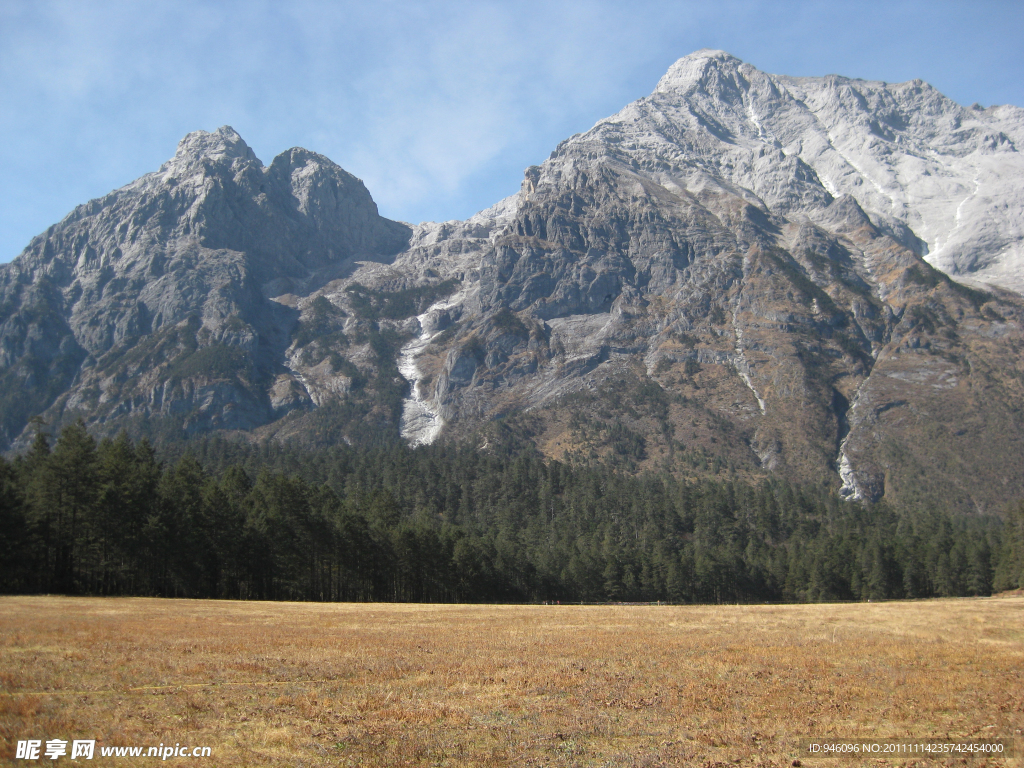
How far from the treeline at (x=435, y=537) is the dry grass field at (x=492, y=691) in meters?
27.5

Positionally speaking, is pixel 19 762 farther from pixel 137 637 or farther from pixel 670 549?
pixel 670 549

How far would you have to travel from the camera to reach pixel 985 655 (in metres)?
27.8

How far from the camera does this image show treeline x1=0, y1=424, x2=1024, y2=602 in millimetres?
61812

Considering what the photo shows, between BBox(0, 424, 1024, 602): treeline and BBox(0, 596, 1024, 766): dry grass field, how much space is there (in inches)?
1082

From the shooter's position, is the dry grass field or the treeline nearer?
the dry grass field

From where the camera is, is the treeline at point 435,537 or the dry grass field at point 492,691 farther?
the treeline at point 435,537

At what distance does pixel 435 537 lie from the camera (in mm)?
96812

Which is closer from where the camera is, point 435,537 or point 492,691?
point 492,691

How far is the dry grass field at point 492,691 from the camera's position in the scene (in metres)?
15.1

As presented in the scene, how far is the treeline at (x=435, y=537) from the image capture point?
6181 cm

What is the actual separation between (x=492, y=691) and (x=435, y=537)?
77493 millimetres

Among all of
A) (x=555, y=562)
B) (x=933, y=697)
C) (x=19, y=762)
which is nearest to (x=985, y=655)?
(x=933, y=697)

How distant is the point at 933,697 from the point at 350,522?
71.2m

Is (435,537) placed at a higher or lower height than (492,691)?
higher
